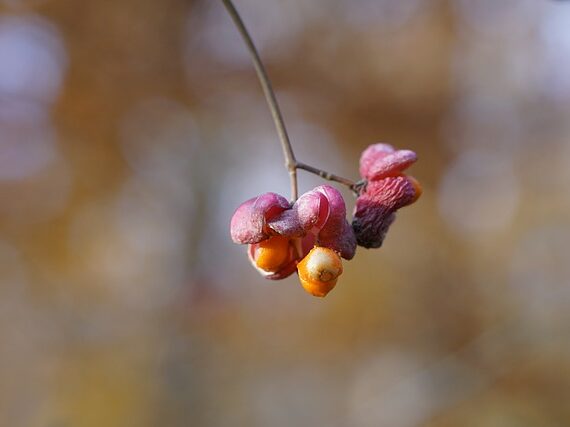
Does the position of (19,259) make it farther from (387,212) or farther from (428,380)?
(387,212)

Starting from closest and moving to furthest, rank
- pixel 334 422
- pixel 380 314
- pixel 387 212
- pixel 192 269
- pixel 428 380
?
1. pixel 387 212
2. pixel 428 380
3. pixel 334 422
4. pixel 192 269
5. pixel 380 314

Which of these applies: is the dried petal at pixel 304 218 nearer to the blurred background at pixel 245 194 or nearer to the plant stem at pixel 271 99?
the plant stem at pixel 271 99

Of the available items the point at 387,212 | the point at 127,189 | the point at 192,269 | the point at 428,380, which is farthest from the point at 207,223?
the point at 387,212

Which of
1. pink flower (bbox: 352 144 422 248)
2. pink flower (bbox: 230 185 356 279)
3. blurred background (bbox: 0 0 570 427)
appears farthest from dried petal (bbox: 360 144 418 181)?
blurred background (bbox: 0 0 570 427)

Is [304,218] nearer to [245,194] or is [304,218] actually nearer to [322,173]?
[322,173]

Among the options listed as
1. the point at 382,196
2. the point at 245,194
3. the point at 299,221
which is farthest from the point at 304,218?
the point at 245,194
